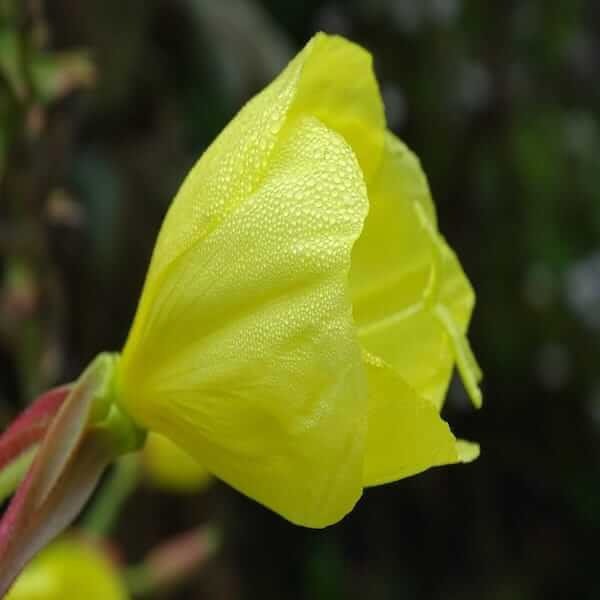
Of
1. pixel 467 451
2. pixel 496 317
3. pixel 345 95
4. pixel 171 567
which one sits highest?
pixel 345 95

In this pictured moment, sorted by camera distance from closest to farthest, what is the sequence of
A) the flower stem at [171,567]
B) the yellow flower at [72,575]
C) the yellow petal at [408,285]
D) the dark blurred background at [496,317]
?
the yellow petal at [408,285] < the yellow flower at [72,575] < the flower stem at [171,567] < the dark blurred background at [496,317]

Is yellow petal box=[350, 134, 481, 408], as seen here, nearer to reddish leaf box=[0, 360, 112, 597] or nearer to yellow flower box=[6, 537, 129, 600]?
reddish leaf box=[0, 360, 112, 597]

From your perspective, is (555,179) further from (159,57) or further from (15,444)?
(15,444)

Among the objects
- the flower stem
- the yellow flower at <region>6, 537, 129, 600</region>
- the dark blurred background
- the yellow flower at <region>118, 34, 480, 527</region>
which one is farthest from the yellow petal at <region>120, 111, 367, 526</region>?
the dark blurred background

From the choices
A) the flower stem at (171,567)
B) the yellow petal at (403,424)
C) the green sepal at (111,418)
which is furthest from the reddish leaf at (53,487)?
the flower stem at (171,567)

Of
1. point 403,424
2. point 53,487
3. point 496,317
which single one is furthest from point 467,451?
point 496,317

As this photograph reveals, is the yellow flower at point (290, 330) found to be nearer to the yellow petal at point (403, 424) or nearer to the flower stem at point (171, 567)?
the yellow petal at point (403, 424)

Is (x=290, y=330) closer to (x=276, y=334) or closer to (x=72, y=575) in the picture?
(x=276, y=334)
